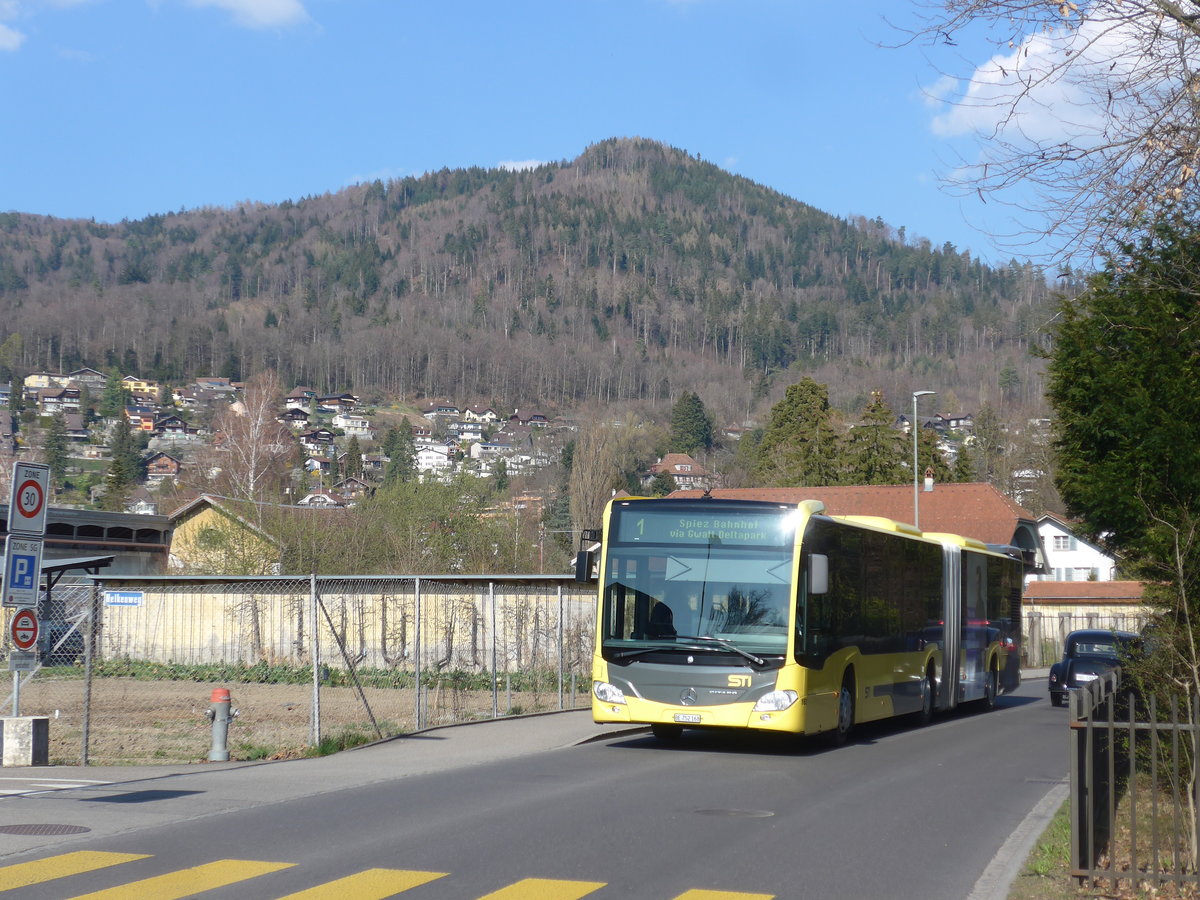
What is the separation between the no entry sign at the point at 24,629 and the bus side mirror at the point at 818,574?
→ 8555mm

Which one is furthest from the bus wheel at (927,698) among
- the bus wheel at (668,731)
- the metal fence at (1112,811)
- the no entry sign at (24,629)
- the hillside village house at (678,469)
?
the hillside village house at (678,469)

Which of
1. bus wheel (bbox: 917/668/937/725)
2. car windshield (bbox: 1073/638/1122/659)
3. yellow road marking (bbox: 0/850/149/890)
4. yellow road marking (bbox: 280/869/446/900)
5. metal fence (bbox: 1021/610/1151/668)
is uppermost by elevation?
car windshield (bbox: 1073/638/1122/659)

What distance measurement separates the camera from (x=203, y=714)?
73.8ft

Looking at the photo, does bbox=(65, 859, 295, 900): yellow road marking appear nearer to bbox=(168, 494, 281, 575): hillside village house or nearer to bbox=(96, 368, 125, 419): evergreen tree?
bbox=(168, 494, 281, 575): hillside village house

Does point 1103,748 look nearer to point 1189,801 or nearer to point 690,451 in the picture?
point 1189,801

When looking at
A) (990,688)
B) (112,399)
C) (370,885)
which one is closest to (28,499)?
(370,885)

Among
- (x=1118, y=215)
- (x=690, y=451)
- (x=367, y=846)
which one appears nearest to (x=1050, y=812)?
(x=1118, y=215)

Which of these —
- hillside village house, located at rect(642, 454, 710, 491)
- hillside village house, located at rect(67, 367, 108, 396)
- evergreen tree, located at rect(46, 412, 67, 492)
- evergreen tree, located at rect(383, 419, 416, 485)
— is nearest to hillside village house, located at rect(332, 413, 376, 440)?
evergreen tree, located at rect(383, 419, 416, 485)

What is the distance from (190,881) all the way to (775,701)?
8387mm

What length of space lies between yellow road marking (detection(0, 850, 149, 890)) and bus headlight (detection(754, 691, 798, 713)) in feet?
25.9

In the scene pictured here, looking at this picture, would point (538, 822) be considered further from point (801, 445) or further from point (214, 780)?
point (801, 445)

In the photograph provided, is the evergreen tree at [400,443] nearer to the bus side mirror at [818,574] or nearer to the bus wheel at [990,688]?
the bus wheel at [990,688]

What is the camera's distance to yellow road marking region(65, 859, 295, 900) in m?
7.90

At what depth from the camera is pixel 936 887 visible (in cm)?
851
